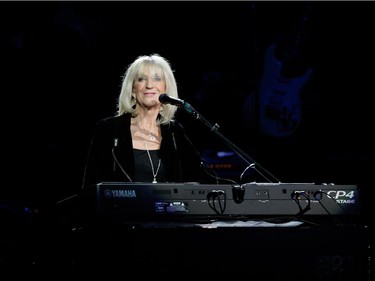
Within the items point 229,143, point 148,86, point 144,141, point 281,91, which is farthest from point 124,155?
point 281,91

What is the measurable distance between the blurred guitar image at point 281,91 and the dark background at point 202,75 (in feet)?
0.17

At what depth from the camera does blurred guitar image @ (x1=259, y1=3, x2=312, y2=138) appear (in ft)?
18.9

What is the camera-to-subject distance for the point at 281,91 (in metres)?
5.89

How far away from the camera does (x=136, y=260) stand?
2078mm

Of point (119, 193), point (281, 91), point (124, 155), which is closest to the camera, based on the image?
point (119, 193)

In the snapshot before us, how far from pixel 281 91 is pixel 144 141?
10.2ft

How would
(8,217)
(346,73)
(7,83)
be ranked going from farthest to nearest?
(346,73), (7,83), (8,217)

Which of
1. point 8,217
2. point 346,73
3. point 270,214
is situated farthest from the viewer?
point 346,73

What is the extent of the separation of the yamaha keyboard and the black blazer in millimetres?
646

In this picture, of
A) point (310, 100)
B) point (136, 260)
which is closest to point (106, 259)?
point (136, 260)

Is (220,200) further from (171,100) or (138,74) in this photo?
(138,74)

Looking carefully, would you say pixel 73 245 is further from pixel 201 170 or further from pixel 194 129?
pixel 194 129

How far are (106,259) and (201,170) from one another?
108cm

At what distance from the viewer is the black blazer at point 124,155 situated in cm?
289
